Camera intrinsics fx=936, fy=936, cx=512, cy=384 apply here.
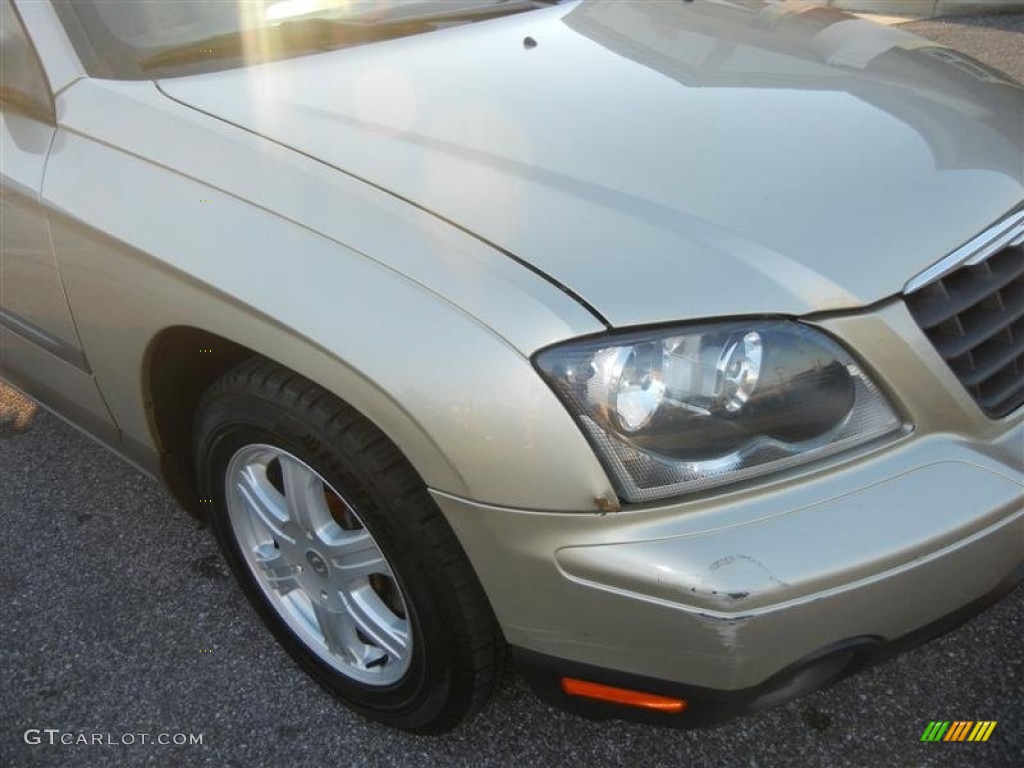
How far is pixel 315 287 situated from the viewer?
147cm

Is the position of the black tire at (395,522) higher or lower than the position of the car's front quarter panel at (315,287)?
lower

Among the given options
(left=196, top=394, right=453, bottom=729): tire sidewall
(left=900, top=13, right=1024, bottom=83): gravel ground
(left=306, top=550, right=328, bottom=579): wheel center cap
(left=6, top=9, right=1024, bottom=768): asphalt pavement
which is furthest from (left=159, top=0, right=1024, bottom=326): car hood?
(left=900, top=13, right=1024, bottom=83): gravel ground

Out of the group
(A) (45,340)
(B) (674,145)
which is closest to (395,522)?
(B) (674,145)

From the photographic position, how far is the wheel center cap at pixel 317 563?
6.00ft

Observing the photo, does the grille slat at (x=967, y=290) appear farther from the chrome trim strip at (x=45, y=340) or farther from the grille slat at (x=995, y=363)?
the chrome trim strip at (x=45, y=340)

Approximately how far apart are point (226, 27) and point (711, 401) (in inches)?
A: 60.2

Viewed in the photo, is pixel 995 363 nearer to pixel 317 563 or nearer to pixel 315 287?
pixel 315 287

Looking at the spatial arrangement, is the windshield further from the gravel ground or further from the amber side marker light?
the gravel ground

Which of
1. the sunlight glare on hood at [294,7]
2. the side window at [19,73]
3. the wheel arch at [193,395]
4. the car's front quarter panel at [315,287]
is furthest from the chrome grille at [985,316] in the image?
the side window at [19,73]

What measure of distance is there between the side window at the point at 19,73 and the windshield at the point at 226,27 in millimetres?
98

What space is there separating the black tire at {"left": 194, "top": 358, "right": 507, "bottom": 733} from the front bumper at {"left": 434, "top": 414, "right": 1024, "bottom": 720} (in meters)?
0.09

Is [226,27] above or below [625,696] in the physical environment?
above

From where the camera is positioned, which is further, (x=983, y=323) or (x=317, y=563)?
(x=317, y=563)


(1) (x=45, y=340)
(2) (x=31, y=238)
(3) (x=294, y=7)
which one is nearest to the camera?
(2) (x=31, y=238)
